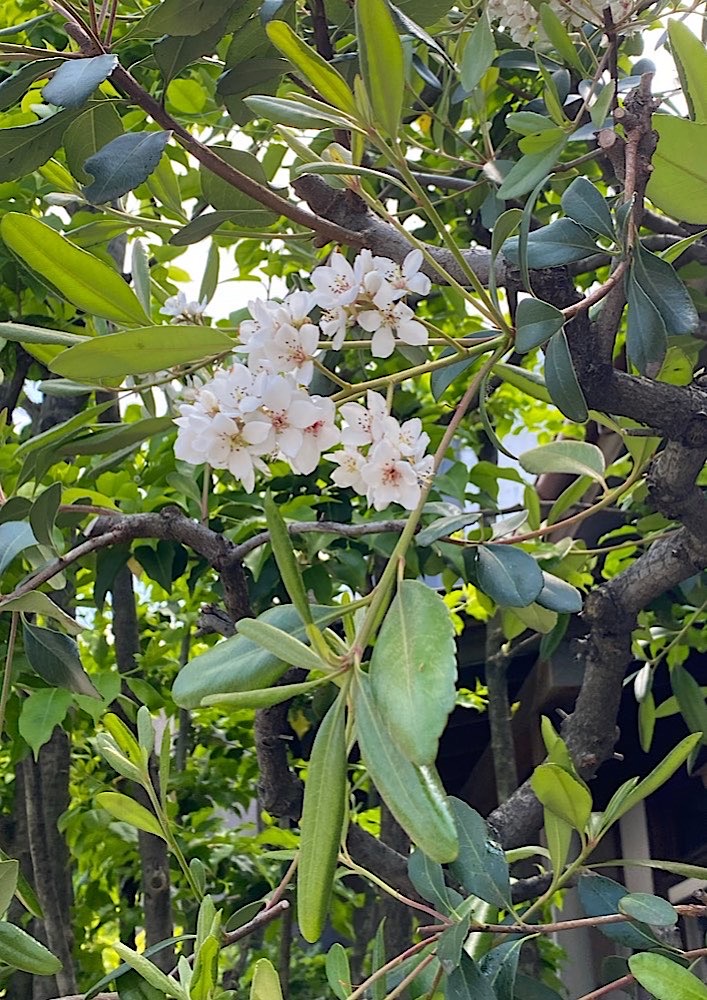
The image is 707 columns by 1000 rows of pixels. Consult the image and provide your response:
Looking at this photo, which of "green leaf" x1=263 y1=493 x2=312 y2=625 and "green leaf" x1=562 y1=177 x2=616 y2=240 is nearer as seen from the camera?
"green leaf" x1=263 y1=493 x2=312 y2=625

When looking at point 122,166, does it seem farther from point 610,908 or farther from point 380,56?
point 610,908

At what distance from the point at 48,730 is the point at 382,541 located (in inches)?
16.9

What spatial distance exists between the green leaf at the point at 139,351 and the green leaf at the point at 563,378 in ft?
0.72

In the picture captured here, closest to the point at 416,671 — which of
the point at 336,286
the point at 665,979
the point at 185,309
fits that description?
the point at 336,286

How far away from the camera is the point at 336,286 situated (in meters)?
0.56

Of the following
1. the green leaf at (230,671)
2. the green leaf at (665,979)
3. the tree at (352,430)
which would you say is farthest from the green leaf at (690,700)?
the green leaf at (230,671)

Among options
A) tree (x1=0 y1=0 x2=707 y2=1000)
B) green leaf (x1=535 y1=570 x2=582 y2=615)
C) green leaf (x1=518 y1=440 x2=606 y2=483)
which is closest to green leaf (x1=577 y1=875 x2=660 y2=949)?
tree (x1=0 y1=0 x2=707 y2=1000)

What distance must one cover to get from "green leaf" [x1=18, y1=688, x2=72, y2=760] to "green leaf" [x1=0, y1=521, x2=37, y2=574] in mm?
244

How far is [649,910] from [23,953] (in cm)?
46

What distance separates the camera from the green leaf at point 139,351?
516 millimetres

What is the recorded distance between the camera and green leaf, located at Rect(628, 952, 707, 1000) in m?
0.60

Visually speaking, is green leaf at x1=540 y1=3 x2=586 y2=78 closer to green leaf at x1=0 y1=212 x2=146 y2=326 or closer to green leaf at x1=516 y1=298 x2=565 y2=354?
green leaf at x1=516 y1=298 x2=565 y2=354

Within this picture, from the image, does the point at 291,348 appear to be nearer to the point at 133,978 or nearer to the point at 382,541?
the point at 133,978

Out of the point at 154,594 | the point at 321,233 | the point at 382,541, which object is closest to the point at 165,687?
the point at 154,594
